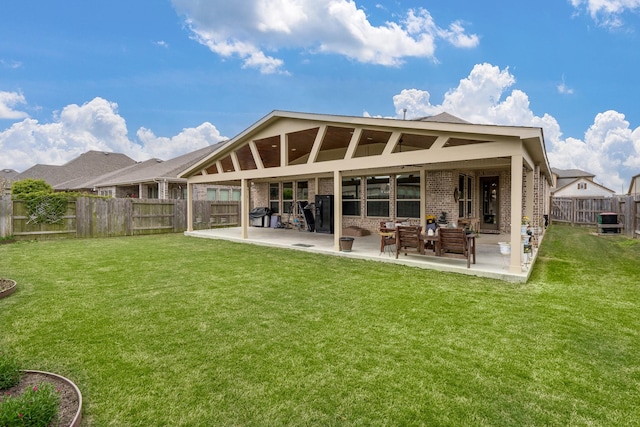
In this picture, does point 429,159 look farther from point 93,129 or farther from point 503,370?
point 93,129

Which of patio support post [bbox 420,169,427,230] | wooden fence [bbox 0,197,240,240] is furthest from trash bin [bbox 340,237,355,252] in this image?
wooden fence [bbox 0,197,240,240]

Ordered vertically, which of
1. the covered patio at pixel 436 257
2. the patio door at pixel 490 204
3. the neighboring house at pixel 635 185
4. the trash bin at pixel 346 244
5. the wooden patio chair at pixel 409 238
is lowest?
the covered patio at pixel 436 257

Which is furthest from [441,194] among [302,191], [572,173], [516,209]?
[572,173]

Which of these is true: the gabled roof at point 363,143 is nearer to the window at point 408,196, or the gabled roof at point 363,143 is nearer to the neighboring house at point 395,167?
the neighboring house at point 395,167

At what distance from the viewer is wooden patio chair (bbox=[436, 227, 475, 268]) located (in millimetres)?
6577

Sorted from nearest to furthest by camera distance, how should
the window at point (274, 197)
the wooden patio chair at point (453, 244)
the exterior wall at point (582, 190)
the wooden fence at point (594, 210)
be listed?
1. the wooden patio chair at point (453, 244)
2. the wooden fence at point (594, 210)
3. the window at point (274, 197)
4. the exterior wall at point (582, 190)

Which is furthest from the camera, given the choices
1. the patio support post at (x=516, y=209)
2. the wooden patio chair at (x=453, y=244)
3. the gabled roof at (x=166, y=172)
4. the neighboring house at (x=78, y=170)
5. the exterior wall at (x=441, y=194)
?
the neighboring house at (x=78, y=170)

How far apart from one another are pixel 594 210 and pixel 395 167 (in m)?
14.1

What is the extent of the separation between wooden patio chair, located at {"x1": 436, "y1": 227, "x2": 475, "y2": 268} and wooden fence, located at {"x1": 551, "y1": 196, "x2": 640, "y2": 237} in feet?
34.7

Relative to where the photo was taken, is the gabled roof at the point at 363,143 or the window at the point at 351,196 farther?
the window at the point at 351,196

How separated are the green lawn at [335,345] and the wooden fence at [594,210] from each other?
8.70m

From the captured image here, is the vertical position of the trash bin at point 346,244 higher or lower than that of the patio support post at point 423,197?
lower

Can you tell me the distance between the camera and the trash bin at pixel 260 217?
16516 mm

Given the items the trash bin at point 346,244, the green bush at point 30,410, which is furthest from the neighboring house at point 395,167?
the green bush at point 30,410
